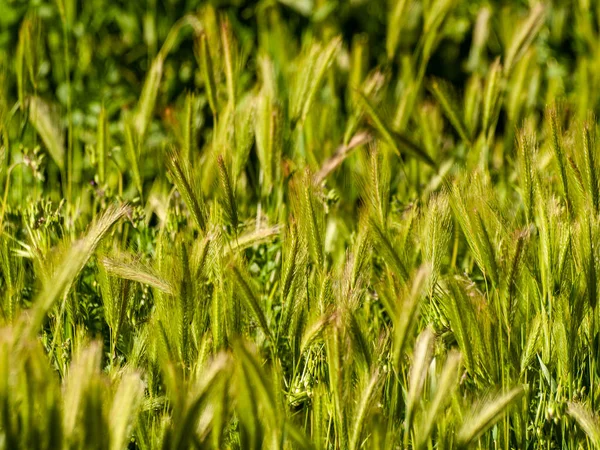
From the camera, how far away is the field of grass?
41.2 inches

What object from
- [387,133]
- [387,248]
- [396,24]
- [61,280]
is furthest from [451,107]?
[61,280]

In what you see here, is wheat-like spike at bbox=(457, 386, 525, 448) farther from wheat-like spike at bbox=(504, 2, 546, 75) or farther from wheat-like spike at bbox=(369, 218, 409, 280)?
wheat-like spike at bbox=(504, 2, 546, 75)

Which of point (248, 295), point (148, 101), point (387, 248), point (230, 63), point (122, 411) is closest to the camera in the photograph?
point (122, 411)

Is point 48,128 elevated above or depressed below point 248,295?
above

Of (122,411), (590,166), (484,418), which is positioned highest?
(590,166)

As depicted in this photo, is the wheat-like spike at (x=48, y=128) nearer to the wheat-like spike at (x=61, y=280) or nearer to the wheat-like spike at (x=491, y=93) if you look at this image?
the wheat-like spike at (x=61, y=280)

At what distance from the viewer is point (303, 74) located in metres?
1.85

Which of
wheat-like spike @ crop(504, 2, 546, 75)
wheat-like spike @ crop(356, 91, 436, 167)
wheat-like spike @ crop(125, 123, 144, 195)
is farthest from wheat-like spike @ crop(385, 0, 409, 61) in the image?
wheat-like spike @ crop(125, 123, 144, 195)

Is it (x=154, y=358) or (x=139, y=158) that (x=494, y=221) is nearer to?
(x=154, y=358)

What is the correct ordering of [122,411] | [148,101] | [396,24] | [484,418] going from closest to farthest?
[122,411], [484,418], [148,101], [396,24]

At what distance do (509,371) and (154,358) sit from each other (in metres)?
0.53

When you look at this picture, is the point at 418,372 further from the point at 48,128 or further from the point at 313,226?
the point at 48,128

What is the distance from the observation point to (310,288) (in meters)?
1.38

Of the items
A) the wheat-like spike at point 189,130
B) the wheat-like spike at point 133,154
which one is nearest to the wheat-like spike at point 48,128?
the wheat-like spike at point 133,154
